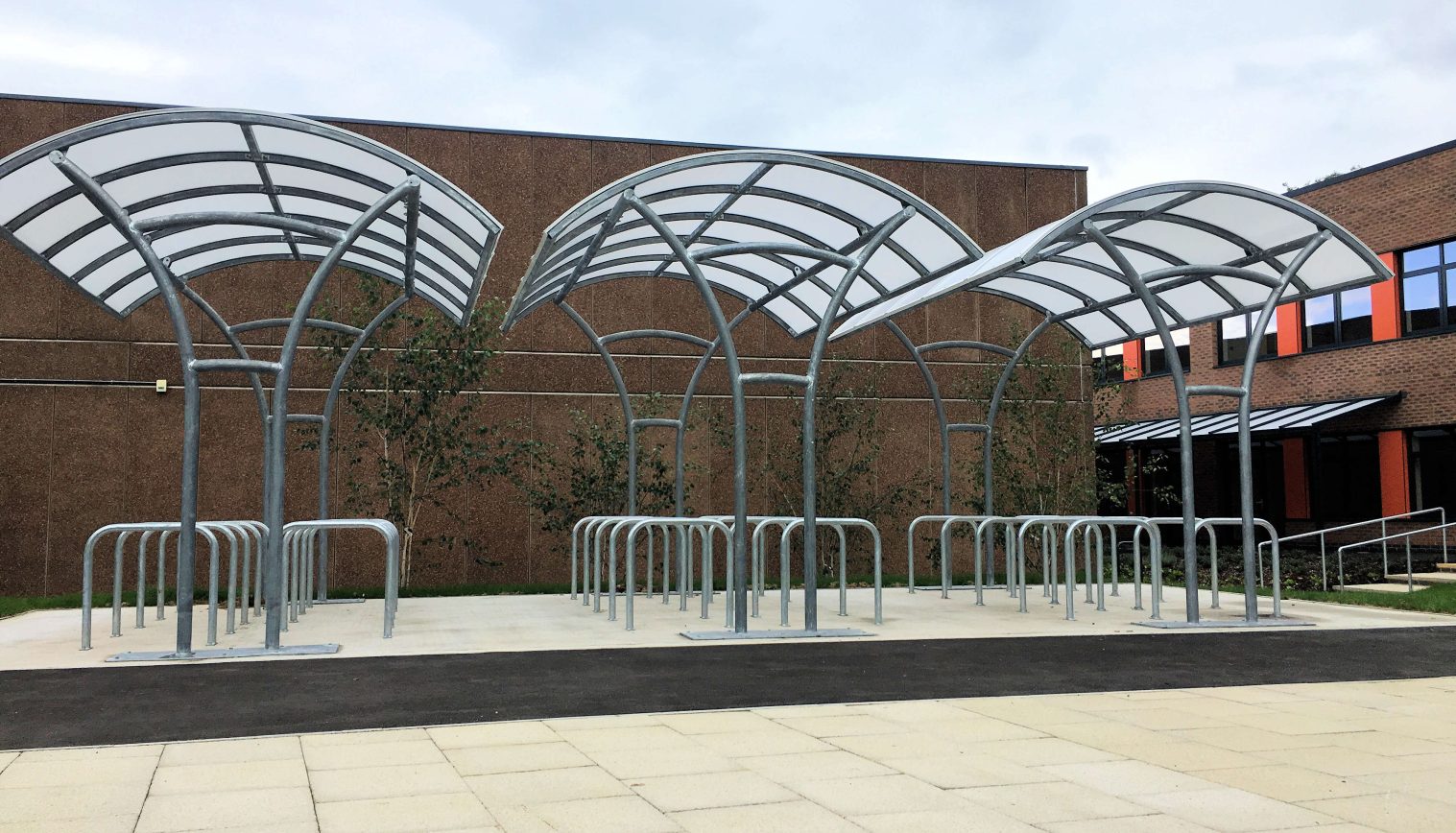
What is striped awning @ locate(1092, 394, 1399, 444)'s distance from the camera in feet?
67.2

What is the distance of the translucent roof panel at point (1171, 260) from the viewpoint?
9758 mm

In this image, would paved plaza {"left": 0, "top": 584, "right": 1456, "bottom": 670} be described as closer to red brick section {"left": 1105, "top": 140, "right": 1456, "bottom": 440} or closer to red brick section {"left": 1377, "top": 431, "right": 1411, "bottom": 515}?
red brick section {"left": 1105, "top": 140, "right": 1456, "bottom": 440}

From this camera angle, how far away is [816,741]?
16.8 feet

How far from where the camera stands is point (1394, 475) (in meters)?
20.4

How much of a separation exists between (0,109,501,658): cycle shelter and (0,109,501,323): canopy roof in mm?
15

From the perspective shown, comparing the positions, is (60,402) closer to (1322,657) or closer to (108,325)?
(108,325)

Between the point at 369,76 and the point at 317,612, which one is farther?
the point at 369,76

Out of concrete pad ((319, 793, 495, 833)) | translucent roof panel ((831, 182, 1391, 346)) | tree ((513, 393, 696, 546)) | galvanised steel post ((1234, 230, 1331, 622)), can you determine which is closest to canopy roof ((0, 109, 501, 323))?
tree ((513, 393, 696, 546))

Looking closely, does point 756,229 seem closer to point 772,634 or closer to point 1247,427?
point 772,634

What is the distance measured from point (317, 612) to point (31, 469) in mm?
5655

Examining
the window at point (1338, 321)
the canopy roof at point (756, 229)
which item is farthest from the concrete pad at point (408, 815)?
the window at point (1338, 321)

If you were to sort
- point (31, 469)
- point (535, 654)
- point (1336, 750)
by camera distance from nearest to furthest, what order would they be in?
point (1336, 750) → point (535, 654) → point (31, 469)

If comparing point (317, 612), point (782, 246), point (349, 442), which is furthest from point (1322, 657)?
point (349, 442)

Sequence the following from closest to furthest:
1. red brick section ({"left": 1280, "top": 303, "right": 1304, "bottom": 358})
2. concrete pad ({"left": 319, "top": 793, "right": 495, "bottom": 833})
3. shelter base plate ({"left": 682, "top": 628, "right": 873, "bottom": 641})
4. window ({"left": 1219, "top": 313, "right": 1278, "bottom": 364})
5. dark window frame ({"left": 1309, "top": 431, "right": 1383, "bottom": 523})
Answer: concrete pad ({"left": 319, "top": 793, "right": 495, "bottom": 833}) → shelter base plate ({"left": 682, "top": 628, "right": 873, "bottom": 641}) → dark window frame ({"left": 1309, "top": 431, "right": 1383, "bottom": 523}) → red brick section ({"left": 1280, "top": 303, "right": 1304, "bottom": 358}) → window ({"left": 1219, "top": 313, "right": 1278, "bottom": 364})
